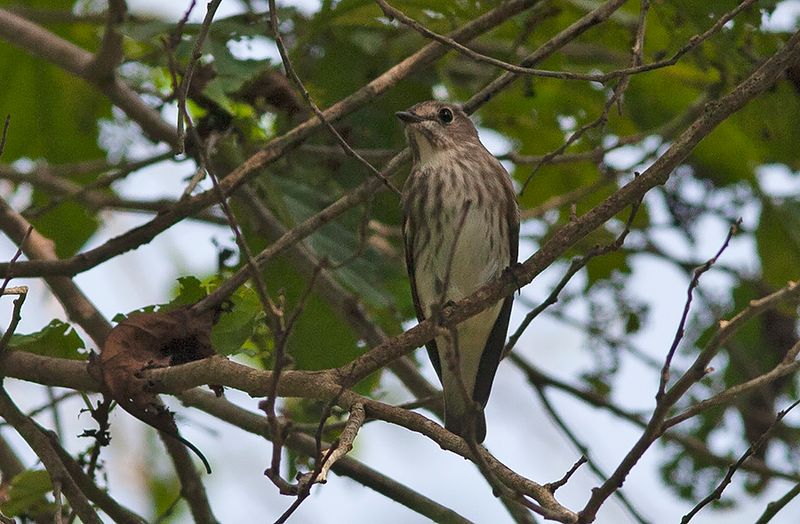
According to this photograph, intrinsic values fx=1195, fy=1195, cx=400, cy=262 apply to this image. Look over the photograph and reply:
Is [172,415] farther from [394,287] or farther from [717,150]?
[717,150]

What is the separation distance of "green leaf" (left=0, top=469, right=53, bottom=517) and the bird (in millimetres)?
1720

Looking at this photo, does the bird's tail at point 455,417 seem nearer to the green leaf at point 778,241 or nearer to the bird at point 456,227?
the bird at point 456,227

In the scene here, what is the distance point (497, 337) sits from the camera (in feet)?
18.1

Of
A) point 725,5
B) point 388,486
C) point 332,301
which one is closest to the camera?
point 388,486

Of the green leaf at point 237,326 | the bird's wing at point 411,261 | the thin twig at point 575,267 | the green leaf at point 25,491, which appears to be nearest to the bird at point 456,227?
the bird's wing at point 411,261

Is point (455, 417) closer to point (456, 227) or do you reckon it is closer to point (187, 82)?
point (456, 227)

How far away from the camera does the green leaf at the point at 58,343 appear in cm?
417

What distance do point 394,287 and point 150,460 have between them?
2.12 m

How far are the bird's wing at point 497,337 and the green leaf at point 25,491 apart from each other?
1947 millimetres

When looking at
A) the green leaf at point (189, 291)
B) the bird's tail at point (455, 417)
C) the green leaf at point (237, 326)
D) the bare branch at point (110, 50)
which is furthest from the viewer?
the bird's tail at point (455, 417)

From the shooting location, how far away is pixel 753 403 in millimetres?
6590

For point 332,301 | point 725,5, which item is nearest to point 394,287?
point 332,301

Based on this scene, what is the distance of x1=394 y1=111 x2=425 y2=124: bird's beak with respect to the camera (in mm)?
5402

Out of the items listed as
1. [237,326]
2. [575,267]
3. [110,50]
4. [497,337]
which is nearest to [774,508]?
[575,267]
